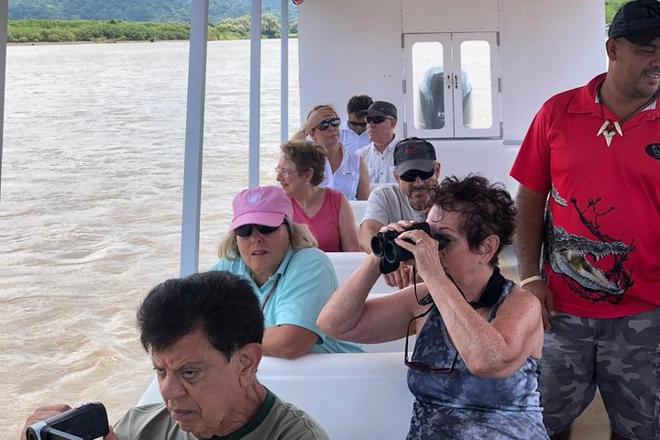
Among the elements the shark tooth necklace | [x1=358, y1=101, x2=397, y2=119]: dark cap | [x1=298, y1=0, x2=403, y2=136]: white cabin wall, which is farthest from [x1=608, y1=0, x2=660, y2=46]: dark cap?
[x1=298, y1=0, x2=403, y2=136]: white cabin wall

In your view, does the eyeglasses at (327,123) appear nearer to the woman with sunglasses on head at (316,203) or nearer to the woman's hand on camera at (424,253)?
the woman with sunglasses on head at (316,203)

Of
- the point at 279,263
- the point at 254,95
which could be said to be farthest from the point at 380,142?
the point at 279,263

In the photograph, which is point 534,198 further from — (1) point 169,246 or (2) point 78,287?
(1) point 169,246

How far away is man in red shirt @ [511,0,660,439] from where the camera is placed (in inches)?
81.0

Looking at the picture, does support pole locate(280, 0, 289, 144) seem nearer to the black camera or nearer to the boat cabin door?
the boat cabin door

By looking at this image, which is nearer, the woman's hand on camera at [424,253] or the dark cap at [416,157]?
the woman's hand on camera at [424,253]

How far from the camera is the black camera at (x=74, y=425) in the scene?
101cm

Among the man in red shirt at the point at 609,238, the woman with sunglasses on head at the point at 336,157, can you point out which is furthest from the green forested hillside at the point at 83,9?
the man in red shirt at the point at 609,238

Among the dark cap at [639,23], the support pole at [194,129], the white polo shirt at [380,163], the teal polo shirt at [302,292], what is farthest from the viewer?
the white polo shirt at [380,163]

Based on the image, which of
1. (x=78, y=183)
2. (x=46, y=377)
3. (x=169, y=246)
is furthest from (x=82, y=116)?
(x=46, y=377)

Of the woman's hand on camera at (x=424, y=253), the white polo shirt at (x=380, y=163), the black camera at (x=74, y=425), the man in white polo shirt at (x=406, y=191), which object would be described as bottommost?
the black camera at (x=74, y=425)

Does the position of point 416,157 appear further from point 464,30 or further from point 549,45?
point 549,45

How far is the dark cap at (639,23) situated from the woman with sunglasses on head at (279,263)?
109 cm

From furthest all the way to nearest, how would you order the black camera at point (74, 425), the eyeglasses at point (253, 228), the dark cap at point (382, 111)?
1. the dark cap at point (382, 111)
2. the eyeglasses at point (253, 228)
3. the black camera at point (74, 425)
